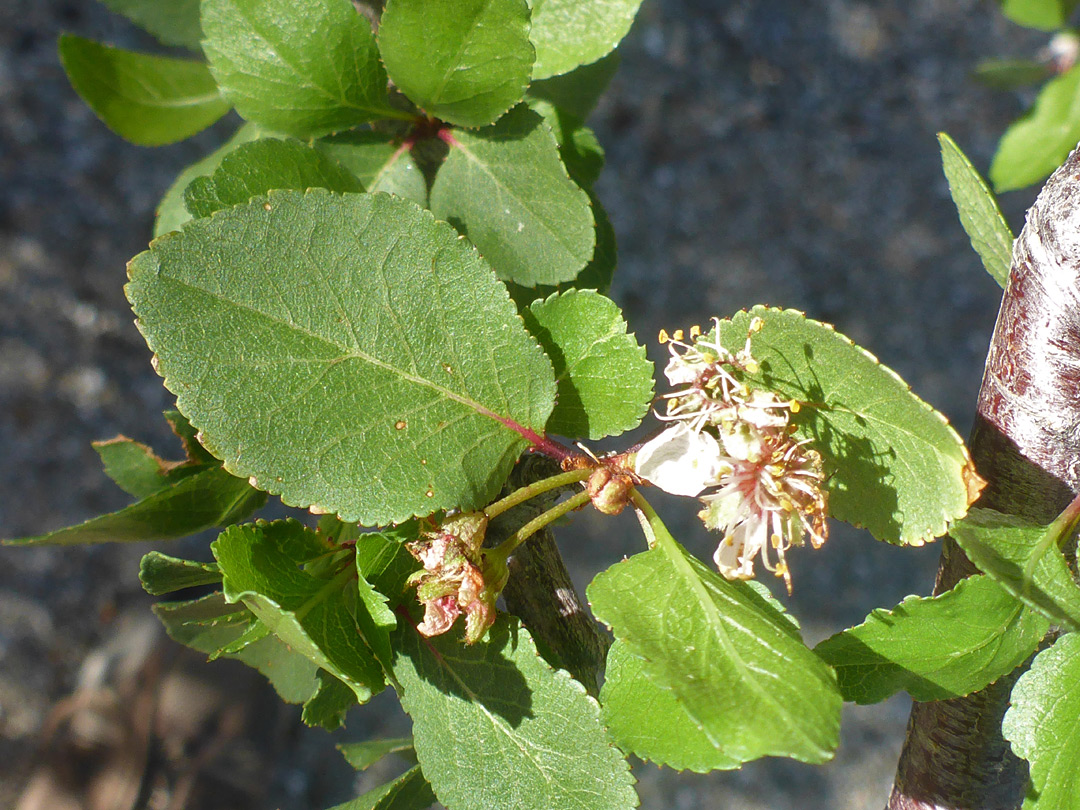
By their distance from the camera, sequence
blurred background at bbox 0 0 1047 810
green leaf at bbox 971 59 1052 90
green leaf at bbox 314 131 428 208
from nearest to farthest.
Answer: green leaf at bbox 314 131 428 208, green leaf at bbox 971 59 1052 90, blurred background at bbox 0 0 1047 810

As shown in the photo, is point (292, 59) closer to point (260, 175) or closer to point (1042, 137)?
point (260, 175)

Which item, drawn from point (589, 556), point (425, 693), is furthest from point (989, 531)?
point (589, 556)

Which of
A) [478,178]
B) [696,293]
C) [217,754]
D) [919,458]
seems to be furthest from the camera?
[696,293]

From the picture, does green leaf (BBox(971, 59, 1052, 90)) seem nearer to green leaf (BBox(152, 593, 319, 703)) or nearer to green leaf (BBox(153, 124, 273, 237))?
green leaf (BBox(153, 124, 273, 237))

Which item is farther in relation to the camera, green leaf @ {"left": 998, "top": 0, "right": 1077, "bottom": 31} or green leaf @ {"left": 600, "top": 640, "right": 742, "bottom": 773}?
green leaf @ {"left": 998, "top": 0, "right": 1077, "bottom": 31}

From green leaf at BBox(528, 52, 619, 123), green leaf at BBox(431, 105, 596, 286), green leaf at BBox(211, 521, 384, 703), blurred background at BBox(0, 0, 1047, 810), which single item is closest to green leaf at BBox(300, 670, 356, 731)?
green leaf at BBox(211, 521, 384, 703)

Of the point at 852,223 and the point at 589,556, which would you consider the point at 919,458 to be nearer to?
the point at 589,556
